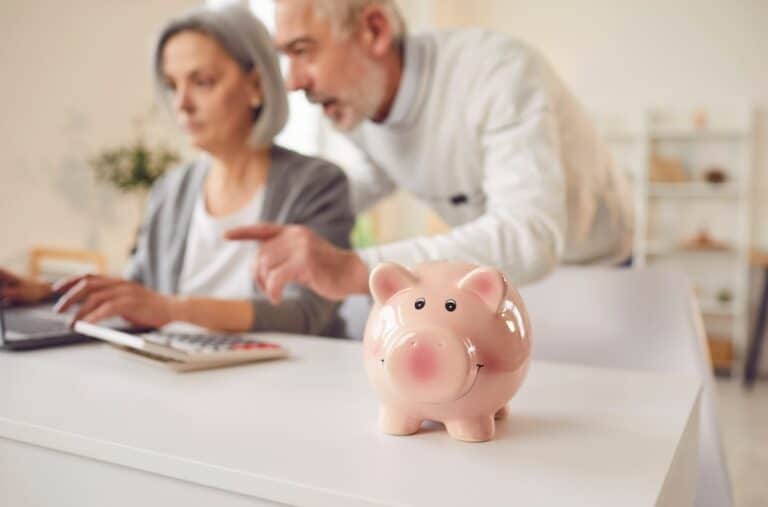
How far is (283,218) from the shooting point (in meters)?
1.21

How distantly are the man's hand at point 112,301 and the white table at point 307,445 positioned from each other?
0.18 m

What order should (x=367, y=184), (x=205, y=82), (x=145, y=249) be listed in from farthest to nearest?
(x=367, y=184)
(x=145, y=249)
(x=205, y=82)

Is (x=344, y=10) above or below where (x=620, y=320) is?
above

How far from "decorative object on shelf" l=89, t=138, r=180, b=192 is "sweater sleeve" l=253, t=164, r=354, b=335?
5.27 feet

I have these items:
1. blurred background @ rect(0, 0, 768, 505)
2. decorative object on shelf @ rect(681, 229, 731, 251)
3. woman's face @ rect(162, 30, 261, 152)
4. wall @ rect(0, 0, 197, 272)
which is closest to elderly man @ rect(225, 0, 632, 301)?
woman's face @ rect(162, 30, 261, 152)

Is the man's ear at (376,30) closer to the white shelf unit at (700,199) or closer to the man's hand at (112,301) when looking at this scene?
the man's hand at (112,301)

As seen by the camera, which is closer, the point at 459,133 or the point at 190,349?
the point at 190,349

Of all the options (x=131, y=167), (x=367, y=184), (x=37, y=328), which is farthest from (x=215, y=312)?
(x=131, y=167)

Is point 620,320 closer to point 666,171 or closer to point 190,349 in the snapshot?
point 190,349

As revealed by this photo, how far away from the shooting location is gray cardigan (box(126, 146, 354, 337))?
113 centimetres

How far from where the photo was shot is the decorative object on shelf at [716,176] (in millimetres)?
4375

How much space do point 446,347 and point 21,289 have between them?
0.81 metres

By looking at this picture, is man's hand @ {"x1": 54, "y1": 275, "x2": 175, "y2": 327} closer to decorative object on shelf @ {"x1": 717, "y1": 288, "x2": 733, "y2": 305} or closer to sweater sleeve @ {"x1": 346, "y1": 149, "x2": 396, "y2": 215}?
sweater sleeve @ {"x1": 346, "y1": 149, "x2": 396, "y2": 215}

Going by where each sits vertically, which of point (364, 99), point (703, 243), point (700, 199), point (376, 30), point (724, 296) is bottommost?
point (724, 296)
